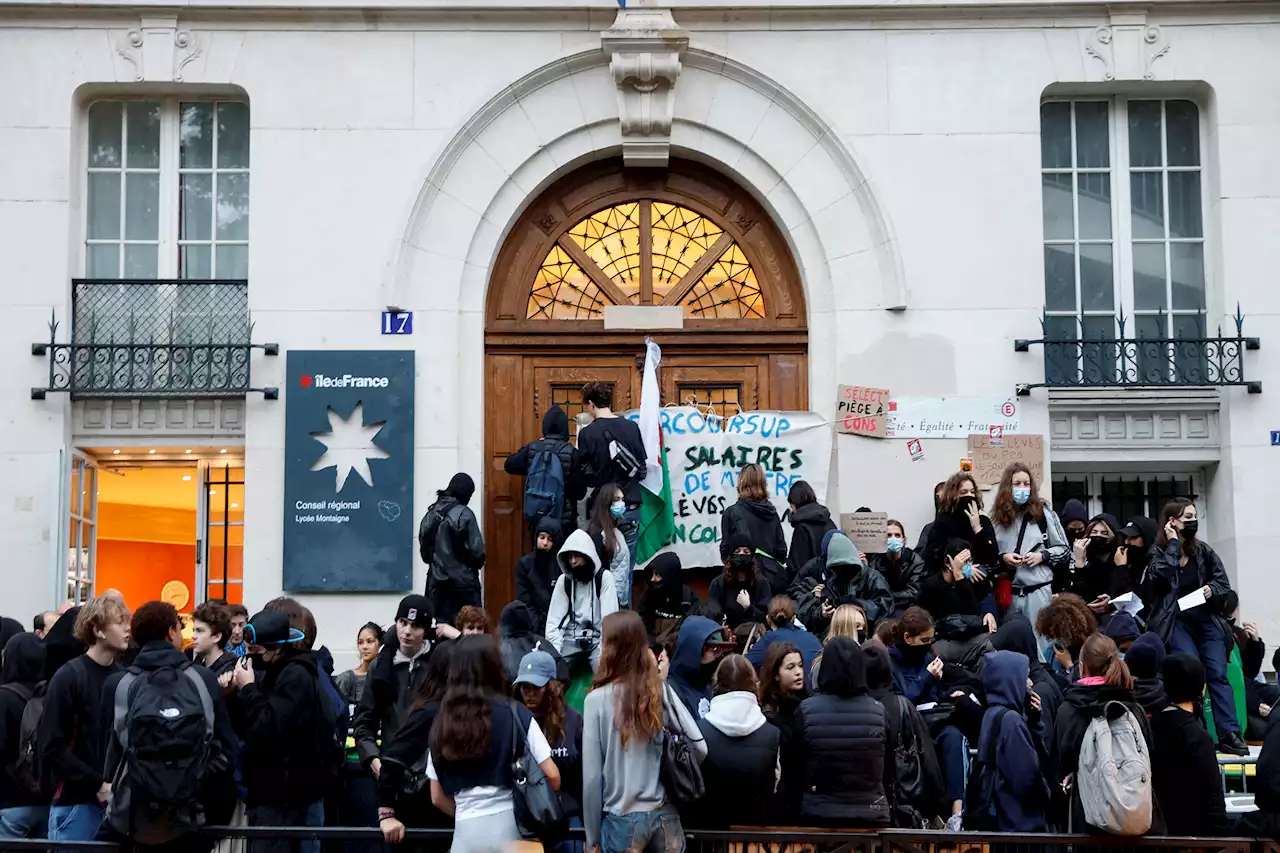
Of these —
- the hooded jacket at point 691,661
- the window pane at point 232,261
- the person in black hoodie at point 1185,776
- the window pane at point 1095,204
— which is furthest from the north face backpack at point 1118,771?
the window pane at point 232,261

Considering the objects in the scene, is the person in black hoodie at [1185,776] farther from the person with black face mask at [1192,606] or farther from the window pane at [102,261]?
the window pane at [102,261]

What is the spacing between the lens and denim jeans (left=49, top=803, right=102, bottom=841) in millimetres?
9836

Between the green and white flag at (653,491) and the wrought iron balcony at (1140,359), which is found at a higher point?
the wrought iron balcony at (1140,359)

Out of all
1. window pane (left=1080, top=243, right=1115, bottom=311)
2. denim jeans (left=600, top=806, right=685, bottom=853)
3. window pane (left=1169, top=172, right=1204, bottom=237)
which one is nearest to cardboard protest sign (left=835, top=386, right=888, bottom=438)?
window pane (left=1080, top=243, right=1115, bottom=311)

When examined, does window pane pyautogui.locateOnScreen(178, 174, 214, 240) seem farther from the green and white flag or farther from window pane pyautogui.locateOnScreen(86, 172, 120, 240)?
the green and white flag

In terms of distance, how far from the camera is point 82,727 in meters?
9.77

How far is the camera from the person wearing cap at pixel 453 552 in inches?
563

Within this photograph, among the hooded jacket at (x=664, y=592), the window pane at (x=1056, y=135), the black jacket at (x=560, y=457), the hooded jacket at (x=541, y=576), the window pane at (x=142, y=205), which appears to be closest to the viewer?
the hooded jacket at (x=664, y=592)

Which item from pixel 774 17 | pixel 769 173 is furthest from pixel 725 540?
pixel 774 17

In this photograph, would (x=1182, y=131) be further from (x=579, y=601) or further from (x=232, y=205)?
(x=232, y=205)

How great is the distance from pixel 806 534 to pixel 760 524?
1.27 feet

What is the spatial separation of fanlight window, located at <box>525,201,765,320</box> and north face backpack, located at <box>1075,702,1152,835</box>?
815 centimetres

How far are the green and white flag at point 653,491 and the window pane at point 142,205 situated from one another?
504 cm

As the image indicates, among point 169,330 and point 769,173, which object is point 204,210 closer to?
point 169,330
